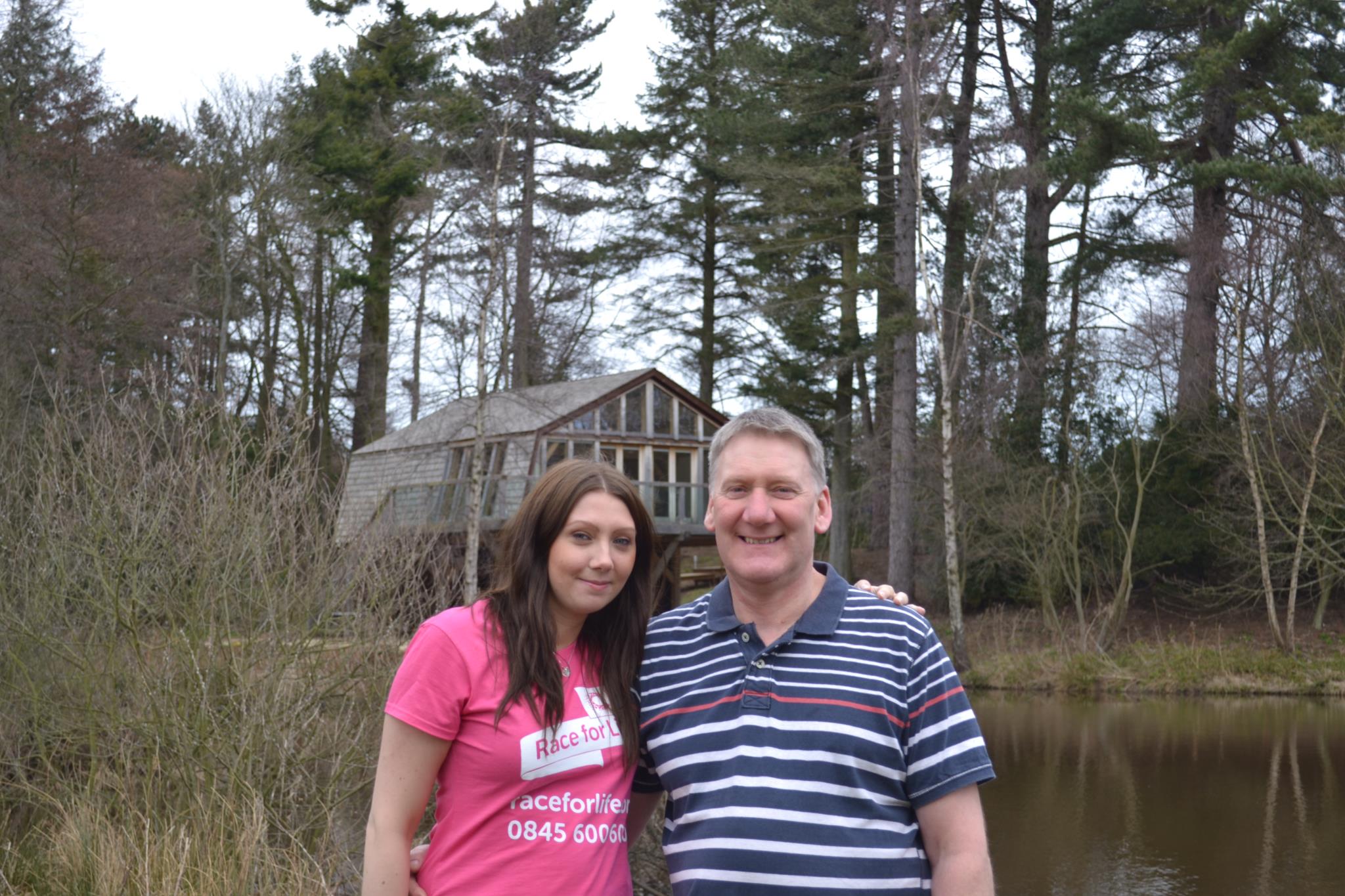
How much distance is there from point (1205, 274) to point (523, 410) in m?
13.5

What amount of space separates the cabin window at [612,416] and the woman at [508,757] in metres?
24.2

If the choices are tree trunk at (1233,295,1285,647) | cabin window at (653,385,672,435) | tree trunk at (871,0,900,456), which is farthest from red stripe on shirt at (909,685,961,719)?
cabin window at (653,385,672,435)

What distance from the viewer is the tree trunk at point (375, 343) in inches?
1163

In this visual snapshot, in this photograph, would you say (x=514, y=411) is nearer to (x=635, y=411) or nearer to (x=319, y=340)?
(x=635, y=411)

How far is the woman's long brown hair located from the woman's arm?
0.22m

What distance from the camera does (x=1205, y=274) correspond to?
76.6 ft

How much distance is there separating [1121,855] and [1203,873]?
0.74 m

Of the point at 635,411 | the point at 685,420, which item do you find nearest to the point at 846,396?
the point at 685,420

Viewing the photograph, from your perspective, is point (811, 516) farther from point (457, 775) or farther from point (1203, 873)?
point (1203, 873)

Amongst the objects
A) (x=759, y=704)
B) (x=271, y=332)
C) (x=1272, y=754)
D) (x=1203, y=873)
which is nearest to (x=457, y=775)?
(x=759, y=704)

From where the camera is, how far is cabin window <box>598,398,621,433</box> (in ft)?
88.6

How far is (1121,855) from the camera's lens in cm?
1048

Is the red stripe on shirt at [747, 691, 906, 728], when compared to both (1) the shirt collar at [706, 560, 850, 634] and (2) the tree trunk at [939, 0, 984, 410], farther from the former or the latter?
(2) the tree trunk at [939, 0, 984, 410]

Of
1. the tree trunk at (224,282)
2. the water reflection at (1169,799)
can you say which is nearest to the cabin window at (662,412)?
the tree trunk at (224,282)
